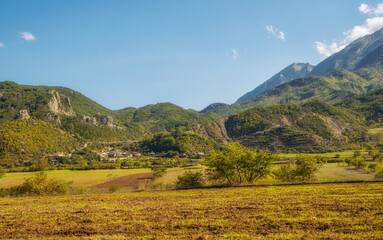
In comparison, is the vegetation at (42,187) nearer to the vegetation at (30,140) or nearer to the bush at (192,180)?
the bush at (192,180)

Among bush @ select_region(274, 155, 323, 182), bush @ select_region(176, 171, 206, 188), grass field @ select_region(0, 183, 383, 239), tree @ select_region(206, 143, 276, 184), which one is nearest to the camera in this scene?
grass field @ select_region(0, 183, 383, 239)

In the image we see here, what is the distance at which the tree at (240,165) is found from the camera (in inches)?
1907

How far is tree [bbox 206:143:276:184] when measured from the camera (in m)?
48.4

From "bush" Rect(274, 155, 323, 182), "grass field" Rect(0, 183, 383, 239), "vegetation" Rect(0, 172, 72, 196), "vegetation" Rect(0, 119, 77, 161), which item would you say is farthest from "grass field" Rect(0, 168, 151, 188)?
"bush" Rect(274, 155, 323, 182)

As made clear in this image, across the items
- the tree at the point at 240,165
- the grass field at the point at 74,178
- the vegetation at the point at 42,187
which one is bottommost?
the grass field at the point at 74,178

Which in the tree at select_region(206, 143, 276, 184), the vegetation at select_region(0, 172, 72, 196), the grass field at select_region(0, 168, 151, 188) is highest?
the tree at select_region(206, 143, 276, 184)

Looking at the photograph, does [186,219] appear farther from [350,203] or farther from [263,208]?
[350,203]

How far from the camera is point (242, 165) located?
160 ft

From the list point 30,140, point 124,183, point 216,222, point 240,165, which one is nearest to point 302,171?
point 240,165

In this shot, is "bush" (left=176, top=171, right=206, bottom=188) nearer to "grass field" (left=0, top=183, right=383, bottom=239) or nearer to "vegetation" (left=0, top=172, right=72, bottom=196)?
"grass field" (left=0, top=183, right=383, bottom=239)

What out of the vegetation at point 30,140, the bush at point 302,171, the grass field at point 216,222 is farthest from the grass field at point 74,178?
the bush at point 302,171

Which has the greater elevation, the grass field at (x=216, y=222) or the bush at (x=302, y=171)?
the grass field at (x=216, y=222)

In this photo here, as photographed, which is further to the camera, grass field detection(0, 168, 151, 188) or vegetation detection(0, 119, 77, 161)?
vegetation detection(0, 119, 77, 161)

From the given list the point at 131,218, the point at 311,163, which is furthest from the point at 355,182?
the point at 131,218
